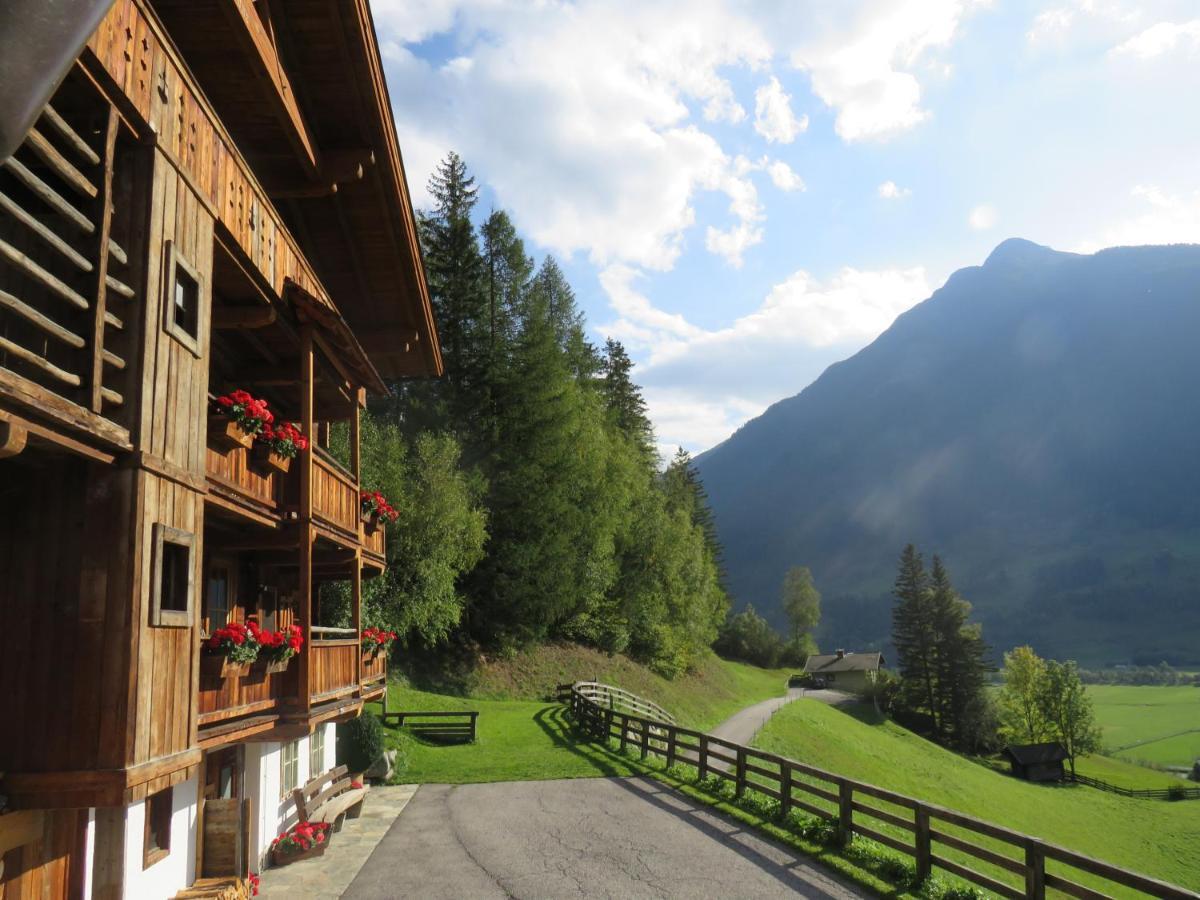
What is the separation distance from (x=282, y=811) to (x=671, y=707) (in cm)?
3195

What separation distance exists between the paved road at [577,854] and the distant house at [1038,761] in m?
54.2

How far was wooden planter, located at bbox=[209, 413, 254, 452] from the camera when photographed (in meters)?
8.43

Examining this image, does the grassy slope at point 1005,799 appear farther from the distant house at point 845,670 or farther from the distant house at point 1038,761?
the distant house at point 845,670

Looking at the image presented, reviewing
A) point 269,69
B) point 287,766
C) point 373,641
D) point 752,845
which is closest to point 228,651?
point 269,69

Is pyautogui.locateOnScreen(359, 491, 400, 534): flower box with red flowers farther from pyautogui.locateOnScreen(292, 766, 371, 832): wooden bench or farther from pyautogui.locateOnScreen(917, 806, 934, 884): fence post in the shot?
pyautogui.locateOnScreen(917, 806, 934, 884): fence post

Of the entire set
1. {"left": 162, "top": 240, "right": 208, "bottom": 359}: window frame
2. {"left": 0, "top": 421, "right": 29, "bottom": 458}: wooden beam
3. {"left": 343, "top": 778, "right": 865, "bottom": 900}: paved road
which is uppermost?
{"left": 162, "top": 240, "right": 208, "bottom": 359}: window frame

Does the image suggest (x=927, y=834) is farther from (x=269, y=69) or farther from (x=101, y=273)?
(x=269, y=69)

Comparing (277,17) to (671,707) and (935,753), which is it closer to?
(671,707)

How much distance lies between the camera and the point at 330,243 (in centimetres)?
1430

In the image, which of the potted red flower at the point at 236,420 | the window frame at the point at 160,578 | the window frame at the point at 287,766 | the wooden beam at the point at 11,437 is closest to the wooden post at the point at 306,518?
the potted red flower at the point at 236,420

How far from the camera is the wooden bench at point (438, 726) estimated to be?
84.2ft

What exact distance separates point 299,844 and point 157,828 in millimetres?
4569

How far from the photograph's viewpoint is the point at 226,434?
860cm

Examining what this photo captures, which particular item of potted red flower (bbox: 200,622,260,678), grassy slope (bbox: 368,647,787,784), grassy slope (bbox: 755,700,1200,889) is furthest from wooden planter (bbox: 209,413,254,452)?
grassy slope (bbox: 755,700,1200,889)
